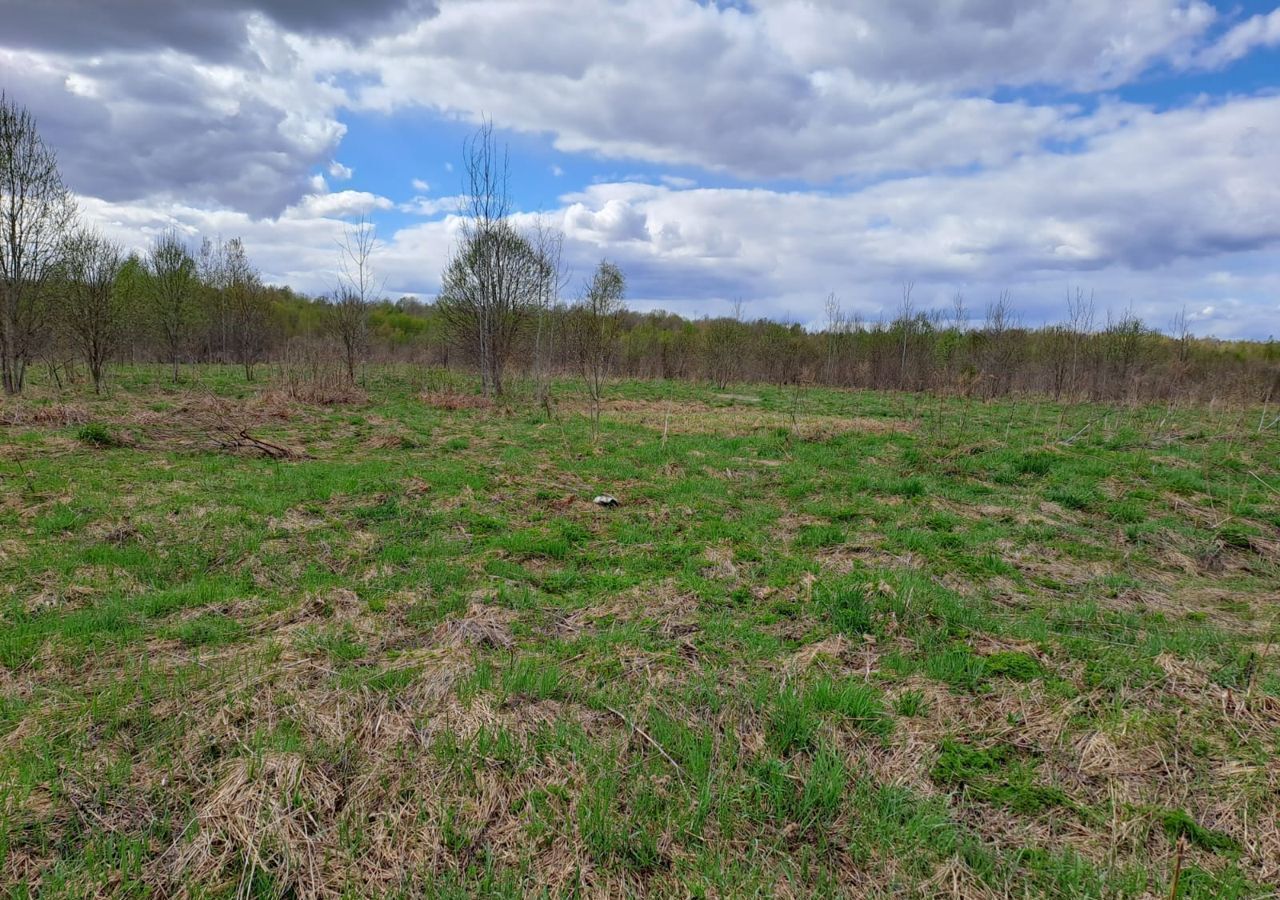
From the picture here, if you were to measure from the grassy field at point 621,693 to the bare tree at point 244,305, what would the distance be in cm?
2175

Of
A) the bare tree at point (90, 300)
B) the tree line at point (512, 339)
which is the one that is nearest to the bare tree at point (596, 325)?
the tree line at point (512, 339)

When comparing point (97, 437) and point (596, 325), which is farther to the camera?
point (596, 325)

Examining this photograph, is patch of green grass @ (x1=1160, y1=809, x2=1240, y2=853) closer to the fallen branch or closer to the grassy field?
the grassy field

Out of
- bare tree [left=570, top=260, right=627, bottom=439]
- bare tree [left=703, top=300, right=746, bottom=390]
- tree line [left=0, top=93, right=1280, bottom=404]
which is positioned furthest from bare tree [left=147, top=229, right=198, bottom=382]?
bare tree [left=703, top=300, right=746, bottom=390]

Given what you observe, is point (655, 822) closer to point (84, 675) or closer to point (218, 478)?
point (84, 675)

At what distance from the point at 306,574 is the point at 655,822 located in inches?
153

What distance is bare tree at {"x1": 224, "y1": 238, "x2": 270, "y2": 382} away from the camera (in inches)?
1024

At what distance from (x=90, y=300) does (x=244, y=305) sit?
9.33m

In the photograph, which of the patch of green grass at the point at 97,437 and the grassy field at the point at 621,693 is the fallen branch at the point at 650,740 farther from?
the patch of green grass at the point at 97,437

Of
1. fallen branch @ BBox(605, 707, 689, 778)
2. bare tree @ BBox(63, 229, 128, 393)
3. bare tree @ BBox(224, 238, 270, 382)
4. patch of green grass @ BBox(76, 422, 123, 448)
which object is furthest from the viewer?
bare tree @ BBox(224, 238, 270, 382)

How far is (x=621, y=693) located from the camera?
318 cm

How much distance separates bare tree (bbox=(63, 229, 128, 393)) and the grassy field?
12627mm

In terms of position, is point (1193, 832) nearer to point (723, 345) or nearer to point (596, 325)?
point (596, 325)

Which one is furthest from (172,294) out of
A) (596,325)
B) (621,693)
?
(621,693)
